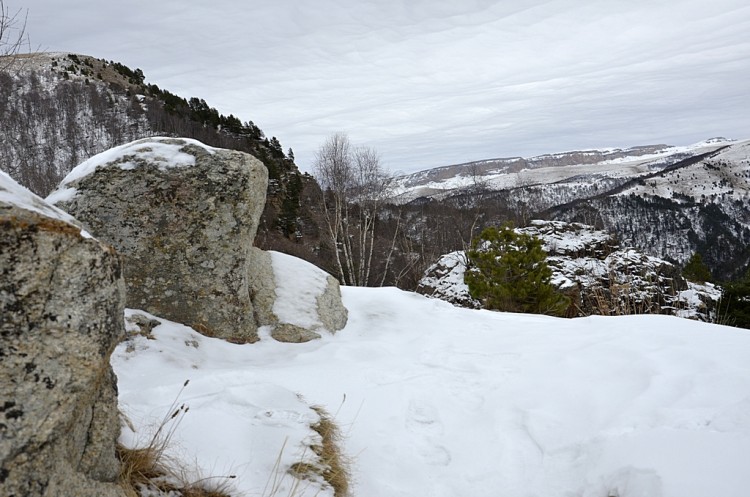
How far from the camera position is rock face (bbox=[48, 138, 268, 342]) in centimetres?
512

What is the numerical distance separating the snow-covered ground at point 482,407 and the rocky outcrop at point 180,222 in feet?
1.22

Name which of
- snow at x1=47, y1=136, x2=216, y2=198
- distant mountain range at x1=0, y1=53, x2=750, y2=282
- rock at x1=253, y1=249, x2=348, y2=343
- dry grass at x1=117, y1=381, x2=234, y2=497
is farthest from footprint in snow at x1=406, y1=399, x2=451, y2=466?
distant mountain range at x1=0, y1=53, x2=750, y2=282

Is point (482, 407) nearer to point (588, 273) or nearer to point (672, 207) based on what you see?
point (588, 273)

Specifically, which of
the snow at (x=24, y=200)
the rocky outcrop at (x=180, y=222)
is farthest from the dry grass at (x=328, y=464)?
the rocky outcrop at (x=180, y=222)

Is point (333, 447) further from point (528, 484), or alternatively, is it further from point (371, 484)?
point (528, 484)

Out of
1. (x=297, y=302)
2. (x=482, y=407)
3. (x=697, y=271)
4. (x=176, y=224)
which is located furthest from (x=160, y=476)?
(x=697, y=271)

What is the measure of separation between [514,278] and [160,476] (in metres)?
11.5

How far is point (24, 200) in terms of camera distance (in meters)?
1.88

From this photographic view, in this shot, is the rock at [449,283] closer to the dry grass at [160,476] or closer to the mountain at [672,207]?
the dry grass at [160,476]

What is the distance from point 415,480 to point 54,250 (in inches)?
101

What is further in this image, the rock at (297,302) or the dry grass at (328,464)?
the rock at (297,302)

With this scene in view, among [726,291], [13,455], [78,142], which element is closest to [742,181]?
[726,291]

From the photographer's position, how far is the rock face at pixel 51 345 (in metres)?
1.61

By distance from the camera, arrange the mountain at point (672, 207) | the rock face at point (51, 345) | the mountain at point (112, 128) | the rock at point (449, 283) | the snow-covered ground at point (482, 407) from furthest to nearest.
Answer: the mountain at point (672, 207)
the mountain at point (112, 128)
the rock at point (449, 283)
the snow-covered ground at point (482, 407)
the rock face at point (51, 345)
